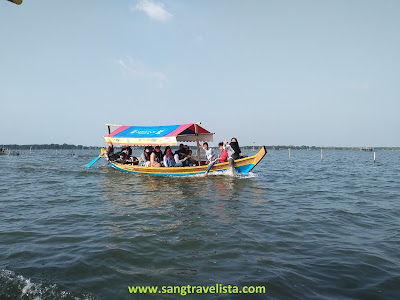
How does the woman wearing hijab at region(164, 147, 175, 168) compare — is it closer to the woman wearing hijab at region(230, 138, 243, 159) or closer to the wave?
the woman wearing hijab at region(230, 138, 243, 159)

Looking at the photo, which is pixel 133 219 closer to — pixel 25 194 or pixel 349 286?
pixel 349 286

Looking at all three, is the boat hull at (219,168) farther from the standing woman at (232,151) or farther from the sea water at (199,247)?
the sea water at (199,247)

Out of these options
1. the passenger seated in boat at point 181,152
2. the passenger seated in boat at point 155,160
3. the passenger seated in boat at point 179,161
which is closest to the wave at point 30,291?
the passenger seated in boat at point 179,161

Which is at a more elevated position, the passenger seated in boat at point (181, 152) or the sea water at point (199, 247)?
the passenger seated in boat at point (181, 152)

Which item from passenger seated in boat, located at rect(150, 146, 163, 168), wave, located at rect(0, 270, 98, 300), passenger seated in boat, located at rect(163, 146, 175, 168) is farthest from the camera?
passenger seated in boat, located at rect(150, 146, 163, 168)

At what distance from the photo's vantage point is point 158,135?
17500 millimetres

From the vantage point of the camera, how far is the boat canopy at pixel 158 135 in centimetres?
1683

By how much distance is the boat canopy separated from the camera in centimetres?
1683

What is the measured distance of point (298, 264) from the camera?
4504mm

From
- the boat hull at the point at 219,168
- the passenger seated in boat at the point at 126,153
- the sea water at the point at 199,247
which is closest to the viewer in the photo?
the sea water at the point at 199,247

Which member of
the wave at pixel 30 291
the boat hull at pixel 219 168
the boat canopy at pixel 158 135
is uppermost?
the boat canopy at pixel 158 135

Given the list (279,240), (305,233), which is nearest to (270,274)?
(279,240)

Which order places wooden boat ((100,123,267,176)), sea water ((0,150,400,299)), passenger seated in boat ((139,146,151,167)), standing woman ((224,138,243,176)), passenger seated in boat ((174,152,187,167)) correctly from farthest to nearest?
passenger seated in boat ((139,146,151,167))
passenger seated in boat ((174,152,187,167))
wooden boat ((100,123,267,176))
standing woman ((224,138,243,176))
sea water ((0,150,400,299))

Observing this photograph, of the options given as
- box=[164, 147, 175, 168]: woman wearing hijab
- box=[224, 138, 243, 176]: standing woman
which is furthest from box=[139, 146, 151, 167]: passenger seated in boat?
box=[224, 138, 243, 176]: standing woman
